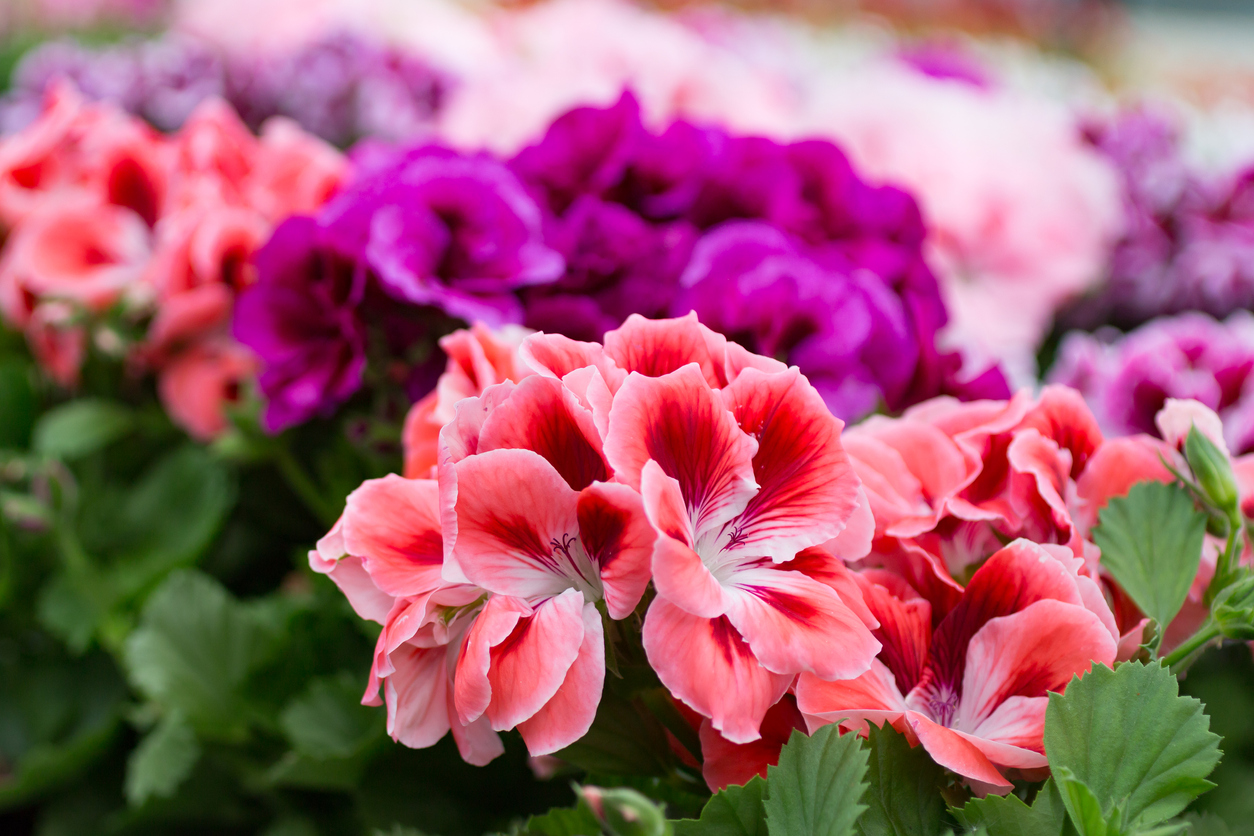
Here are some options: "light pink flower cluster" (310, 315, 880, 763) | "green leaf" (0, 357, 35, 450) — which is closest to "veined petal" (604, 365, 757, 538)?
"light pink flower cluster" (310, 315, 880, 763)

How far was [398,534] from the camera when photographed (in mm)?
365

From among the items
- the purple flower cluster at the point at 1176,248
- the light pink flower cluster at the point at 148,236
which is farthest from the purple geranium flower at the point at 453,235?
the purple flower cluster at the point at 1176,248

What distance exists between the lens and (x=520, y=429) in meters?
0.34

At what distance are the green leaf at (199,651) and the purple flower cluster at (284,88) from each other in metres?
0.74

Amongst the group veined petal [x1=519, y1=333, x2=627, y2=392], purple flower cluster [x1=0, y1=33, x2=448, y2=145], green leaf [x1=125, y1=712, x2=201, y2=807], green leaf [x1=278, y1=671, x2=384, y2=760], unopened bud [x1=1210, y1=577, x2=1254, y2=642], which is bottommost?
green leaf [x1=125, y1=712, x2=201, y2=807]

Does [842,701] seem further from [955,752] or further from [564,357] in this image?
[564,357]

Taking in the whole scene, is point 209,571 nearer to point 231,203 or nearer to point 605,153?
point 231,203

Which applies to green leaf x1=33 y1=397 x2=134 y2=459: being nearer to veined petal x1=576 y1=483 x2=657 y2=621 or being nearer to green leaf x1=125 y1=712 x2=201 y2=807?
green leaf x1=125 y1=712 x2=201 y2=807

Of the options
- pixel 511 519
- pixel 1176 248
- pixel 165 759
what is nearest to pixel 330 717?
pixel 165 759

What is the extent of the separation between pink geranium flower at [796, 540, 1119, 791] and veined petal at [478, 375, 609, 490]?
11cm

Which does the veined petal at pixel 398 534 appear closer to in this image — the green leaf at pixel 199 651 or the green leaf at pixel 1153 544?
the green leaf at pixel 1153 544

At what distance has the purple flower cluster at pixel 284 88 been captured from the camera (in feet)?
4.17

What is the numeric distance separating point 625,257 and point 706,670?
1.18ft

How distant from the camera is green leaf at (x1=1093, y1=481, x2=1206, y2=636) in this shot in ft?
1.26
